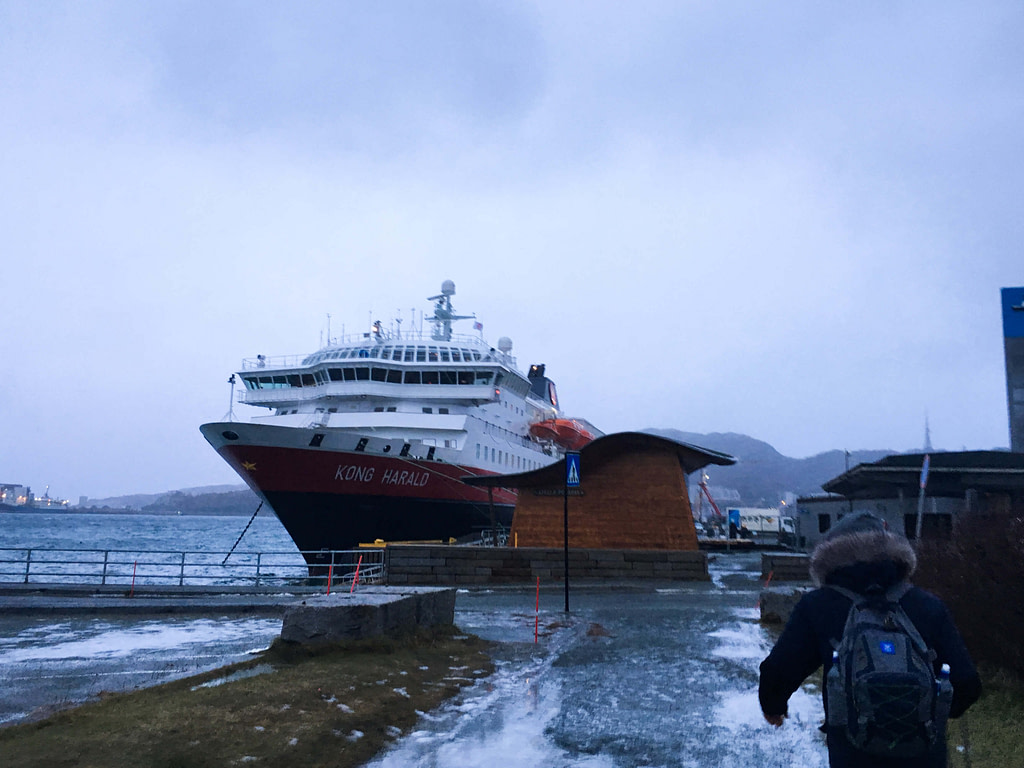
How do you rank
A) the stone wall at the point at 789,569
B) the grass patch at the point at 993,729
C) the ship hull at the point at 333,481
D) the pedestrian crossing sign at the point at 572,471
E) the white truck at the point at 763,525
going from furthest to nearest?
the white truck at the point at 763,525, the ship hull at the point at 333,481, the stone wall at the point at 789,569, the pedestrian crossing sign at the point at 572,471, the grass patch at the point at 993,729

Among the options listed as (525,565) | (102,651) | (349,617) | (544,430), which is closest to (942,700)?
(349,617)

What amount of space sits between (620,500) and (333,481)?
12.5 metres

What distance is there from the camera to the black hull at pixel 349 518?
30.0 m

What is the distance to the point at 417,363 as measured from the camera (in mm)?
37250

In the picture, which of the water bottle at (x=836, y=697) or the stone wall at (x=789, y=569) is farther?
the stone wall at (x=789, y=569)

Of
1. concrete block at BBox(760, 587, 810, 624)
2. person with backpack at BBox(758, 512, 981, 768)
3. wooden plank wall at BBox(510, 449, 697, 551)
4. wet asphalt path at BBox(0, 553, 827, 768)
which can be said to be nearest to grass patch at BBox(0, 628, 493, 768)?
wet asphalt path at BBox(0, 553, 827, 768)

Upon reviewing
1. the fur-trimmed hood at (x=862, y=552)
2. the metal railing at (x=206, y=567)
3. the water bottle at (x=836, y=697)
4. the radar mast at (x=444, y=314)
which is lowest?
the metal railing at (x=206, y=567)

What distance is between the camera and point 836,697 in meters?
2.75

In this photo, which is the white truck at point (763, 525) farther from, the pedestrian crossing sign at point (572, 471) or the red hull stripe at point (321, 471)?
the pedestrian crossing sign at point (572, 471)

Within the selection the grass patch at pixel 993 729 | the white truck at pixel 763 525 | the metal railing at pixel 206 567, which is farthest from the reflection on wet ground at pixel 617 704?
the white truck at pixel 763 525

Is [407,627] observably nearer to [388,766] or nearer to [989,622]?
[388,766]

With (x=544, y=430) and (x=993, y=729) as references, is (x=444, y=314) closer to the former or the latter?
Result: (x=544, y=430)

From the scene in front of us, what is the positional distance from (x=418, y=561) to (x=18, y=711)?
13.1 meters

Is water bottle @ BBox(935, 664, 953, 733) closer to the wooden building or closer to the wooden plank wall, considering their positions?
the wooden building
